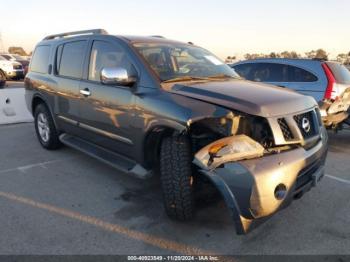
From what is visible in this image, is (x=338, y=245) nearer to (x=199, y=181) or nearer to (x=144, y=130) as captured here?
(x=199, y=181)

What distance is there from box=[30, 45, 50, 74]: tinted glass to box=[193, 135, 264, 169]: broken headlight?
3808 millimetres

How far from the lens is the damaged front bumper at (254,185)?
262 cm

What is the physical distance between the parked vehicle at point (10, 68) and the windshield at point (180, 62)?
57.5 feet

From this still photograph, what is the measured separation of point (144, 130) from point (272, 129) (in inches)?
50.7

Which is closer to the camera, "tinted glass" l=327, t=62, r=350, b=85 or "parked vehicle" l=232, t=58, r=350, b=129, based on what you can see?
"parked vehicle" l=232, t=58, r=350, b=129

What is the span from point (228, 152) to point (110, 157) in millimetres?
1808

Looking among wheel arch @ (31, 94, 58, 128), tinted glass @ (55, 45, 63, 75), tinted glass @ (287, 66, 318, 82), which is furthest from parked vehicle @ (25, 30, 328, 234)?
tinted glass @ (287, 66, 318, 82)

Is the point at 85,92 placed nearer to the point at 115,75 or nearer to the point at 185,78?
the point at 115,75

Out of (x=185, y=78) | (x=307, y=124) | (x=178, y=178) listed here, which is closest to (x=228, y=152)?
(x=178, y=178)

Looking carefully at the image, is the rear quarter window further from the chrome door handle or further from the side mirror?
the side mirror

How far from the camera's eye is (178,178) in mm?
3004

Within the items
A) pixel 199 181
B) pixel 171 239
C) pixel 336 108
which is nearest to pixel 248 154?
pixel 199 181

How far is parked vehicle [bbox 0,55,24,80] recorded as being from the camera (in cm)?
1913

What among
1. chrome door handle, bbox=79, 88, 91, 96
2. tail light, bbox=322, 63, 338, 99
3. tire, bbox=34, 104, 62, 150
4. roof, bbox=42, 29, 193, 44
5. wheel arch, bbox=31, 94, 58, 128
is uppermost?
roof, bbox=42, 29, 193, 44
